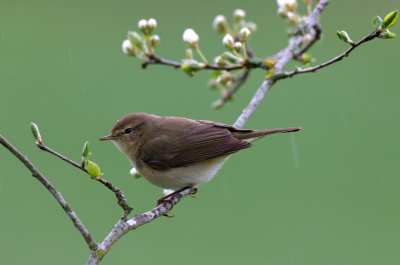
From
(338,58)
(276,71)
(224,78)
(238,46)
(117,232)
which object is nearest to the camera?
(117,232)

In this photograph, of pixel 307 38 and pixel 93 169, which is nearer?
pixel 93 169

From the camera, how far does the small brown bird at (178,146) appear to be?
3.26m

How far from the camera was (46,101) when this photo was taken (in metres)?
7.70

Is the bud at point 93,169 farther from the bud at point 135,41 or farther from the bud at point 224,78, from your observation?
the bud at point 224,78

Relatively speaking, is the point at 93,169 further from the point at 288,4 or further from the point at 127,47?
the point at 288,4

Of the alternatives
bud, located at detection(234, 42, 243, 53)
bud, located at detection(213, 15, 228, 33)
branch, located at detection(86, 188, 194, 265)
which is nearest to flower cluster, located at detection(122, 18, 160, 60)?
bud, located at detection(234, 42, 243, 53)

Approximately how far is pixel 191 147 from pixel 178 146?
11 cm

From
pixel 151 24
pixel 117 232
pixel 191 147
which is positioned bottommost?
pixel 191 147

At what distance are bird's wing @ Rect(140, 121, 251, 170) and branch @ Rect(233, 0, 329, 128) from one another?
168 millimetres

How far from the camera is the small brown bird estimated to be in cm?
326

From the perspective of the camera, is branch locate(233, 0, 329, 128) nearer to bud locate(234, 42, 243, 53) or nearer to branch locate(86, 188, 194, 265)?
bud locate(234, 42, 243, 53)

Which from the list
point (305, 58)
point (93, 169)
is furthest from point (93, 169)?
point (305, 58)

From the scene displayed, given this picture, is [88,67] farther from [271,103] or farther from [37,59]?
[271,103]

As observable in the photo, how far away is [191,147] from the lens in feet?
11.0
